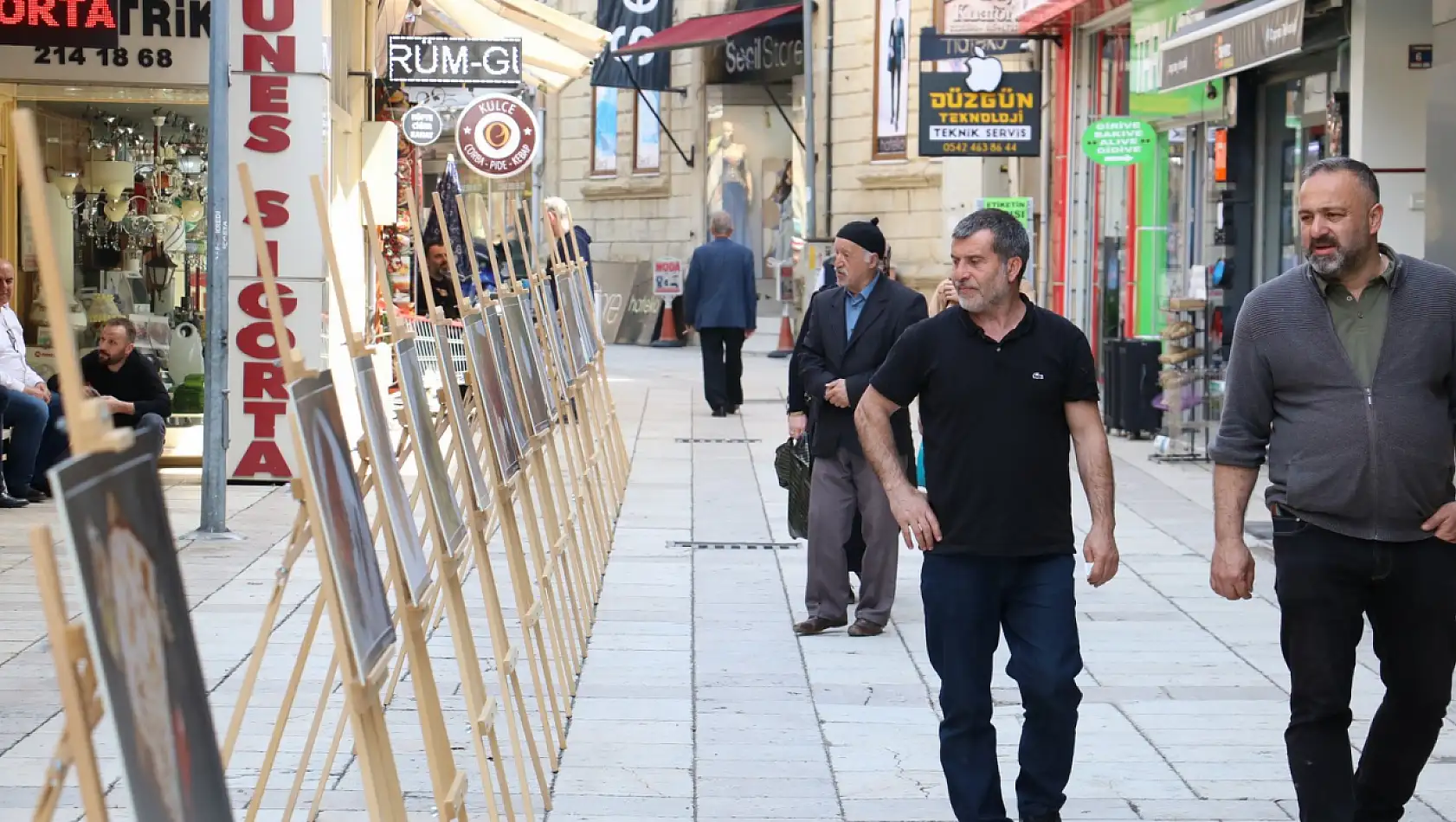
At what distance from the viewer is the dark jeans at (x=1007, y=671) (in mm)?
5316

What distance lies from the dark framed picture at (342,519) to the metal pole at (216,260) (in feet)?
23.5

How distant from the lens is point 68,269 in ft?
44.8

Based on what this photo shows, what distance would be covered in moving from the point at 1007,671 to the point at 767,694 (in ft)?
7.21

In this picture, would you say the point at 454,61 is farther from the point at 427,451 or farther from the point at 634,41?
the point at 634,41

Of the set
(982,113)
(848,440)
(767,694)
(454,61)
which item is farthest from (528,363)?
(982,113)

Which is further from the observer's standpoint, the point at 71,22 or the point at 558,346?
the point at 71,22

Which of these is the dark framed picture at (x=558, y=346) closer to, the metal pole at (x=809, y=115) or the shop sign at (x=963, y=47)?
the shop sign at (x=963, y=47)

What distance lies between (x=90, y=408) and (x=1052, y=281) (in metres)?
18.5

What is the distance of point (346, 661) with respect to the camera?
3.57 metres

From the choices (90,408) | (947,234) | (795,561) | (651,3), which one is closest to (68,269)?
(795,561)

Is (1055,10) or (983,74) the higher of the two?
(1055,10)

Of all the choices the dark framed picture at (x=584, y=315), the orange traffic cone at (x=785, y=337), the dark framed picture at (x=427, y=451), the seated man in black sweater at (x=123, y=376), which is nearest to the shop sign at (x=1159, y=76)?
the dark framed picture at (x=584, y=315)

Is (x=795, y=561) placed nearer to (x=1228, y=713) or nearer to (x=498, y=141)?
(x=1228, y=713)

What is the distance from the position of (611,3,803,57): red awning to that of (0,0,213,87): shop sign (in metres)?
16.8
